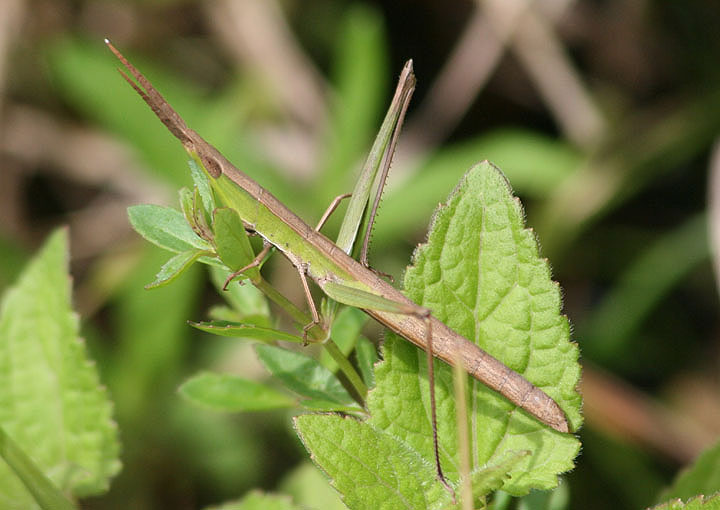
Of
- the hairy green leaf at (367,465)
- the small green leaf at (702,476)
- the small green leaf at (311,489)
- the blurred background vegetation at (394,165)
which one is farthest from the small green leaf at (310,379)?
the blurred background vegetation at (394,165)

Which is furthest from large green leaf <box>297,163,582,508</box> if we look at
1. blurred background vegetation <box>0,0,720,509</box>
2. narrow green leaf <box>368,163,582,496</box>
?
blurred background vegetation <box>0,0,720,509</box>

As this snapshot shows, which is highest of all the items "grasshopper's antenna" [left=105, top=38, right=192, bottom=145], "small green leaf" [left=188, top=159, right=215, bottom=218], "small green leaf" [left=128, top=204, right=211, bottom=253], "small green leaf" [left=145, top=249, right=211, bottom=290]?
"grasshopper's antenna" [left=105, top=38, right=192, bottom=145]

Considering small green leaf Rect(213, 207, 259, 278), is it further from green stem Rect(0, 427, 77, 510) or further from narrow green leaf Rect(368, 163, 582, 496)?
green stem Rect(0, 427, 77, 510)

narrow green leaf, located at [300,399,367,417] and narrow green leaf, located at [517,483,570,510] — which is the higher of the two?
narrow green leaf, located at [300,399,367,417]

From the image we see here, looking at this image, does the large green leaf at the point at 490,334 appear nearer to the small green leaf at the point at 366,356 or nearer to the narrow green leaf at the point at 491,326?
the narrow green leaf at the point at 491,326

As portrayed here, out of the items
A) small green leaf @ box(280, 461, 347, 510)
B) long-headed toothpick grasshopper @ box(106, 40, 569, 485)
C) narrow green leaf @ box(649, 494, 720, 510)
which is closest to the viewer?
narrow green leaf @ box(649, 494, 720, 510)

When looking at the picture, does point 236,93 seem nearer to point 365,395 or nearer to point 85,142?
point 85,142
